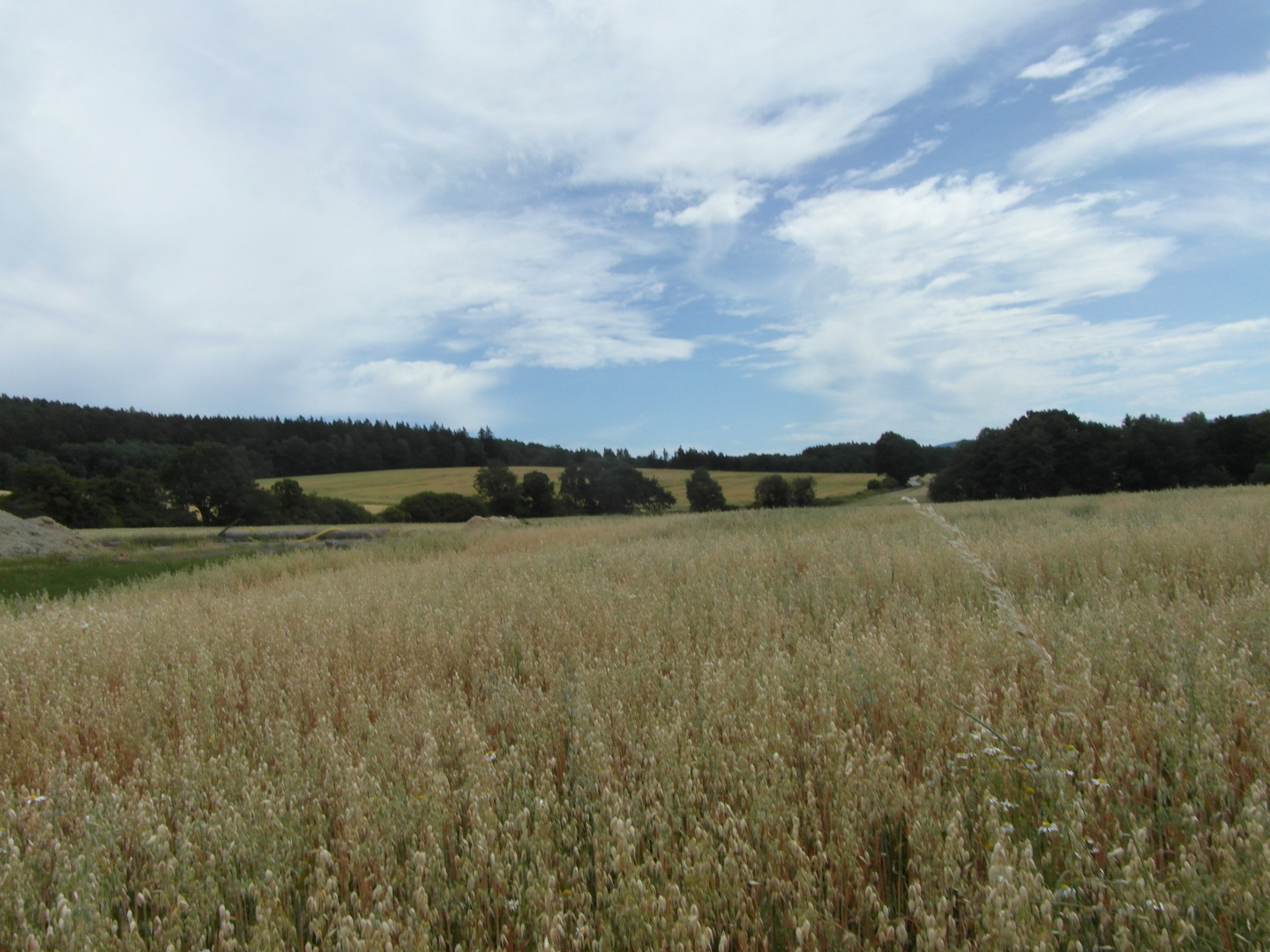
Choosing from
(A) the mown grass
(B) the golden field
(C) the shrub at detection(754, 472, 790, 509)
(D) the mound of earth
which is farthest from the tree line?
(D) the mound of earth

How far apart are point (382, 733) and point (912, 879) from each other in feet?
7.60

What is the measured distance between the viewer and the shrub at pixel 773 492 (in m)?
50.0

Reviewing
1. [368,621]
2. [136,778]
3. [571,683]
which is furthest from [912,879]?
[368,621]

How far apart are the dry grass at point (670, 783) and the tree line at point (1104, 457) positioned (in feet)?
163

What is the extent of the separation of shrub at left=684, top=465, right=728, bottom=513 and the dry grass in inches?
1938

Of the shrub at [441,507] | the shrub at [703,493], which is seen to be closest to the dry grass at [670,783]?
the shrub at [703,493]

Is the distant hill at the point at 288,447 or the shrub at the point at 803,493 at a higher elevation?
the distant hill at the point at 288,447

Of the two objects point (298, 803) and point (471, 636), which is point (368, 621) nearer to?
point (471, 636)

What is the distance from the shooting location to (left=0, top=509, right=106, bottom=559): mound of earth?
1711 centimetres

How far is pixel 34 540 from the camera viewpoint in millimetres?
18219

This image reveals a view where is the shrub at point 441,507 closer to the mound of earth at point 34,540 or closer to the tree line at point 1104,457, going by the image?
the mound of earth at point 34,540

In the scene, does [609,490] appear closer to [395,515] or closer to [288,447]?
[395,515]

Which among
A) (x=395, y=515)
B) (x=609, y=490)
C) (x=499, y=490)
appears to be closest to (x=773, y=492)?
(x=609, y=490)

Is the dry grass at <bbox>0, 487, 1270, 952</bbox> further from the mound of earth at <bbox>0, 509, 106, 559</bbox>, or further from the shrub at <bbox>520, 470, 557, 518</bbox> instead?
the shrub at <bbox>520, 470, 557, 518</bbox>
